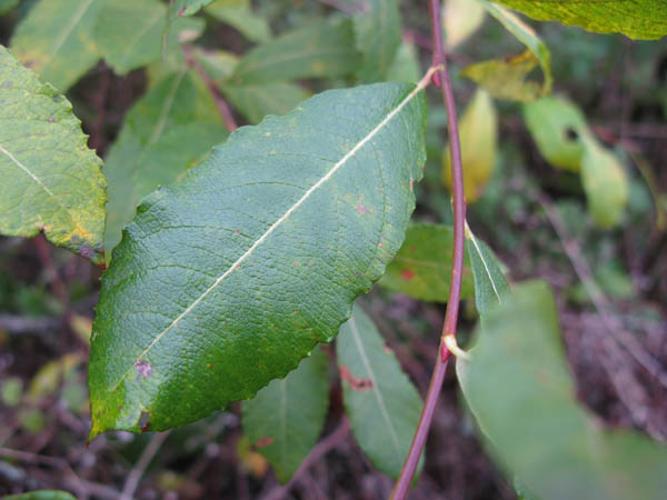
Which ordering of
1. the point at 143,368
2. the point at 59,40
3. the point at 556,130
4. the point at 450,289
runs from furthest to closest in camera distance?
the point at 556,130
the point at 59,40
the point at 450,289
the point at 143,368

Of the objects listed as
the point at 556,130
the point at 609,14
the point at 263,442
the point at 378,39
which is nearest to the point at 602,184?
the point at 556,130

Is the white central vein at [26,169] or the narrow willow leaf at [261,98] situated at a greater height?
the white central vein at [26,169]

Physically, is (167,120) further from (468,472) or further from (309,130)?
(468,472)

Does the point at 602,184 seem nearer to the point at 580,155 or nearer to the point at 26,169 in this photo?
the point at 580,155

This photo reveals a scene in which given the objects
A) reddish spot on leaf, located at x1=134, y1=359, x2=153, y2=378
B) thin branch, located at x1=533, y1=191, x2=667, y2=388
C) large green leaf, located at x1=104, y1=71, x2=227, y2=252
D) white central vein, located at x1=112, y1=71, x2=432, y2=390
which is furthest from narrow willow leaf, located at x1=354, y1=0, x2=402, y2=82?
thin branch, located at x1=533, y1=191, x2=667, y2=388

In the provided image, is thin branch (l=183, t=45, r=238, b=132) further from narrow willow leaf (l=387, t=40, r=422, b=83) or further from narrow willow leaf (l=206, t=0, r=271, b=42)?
narrow willow leaf (l=387, t=40, r=422, b=83)

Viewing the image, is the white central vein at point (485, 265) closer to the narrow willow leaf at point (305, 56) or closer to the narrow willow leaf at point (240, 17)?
the narrow willow leaf at point (305, 56)

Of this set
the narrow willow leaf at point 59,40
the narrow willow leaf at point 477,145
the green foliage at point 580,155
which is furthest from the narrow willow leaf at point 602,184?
the narrow willow leaf at point 59,40
